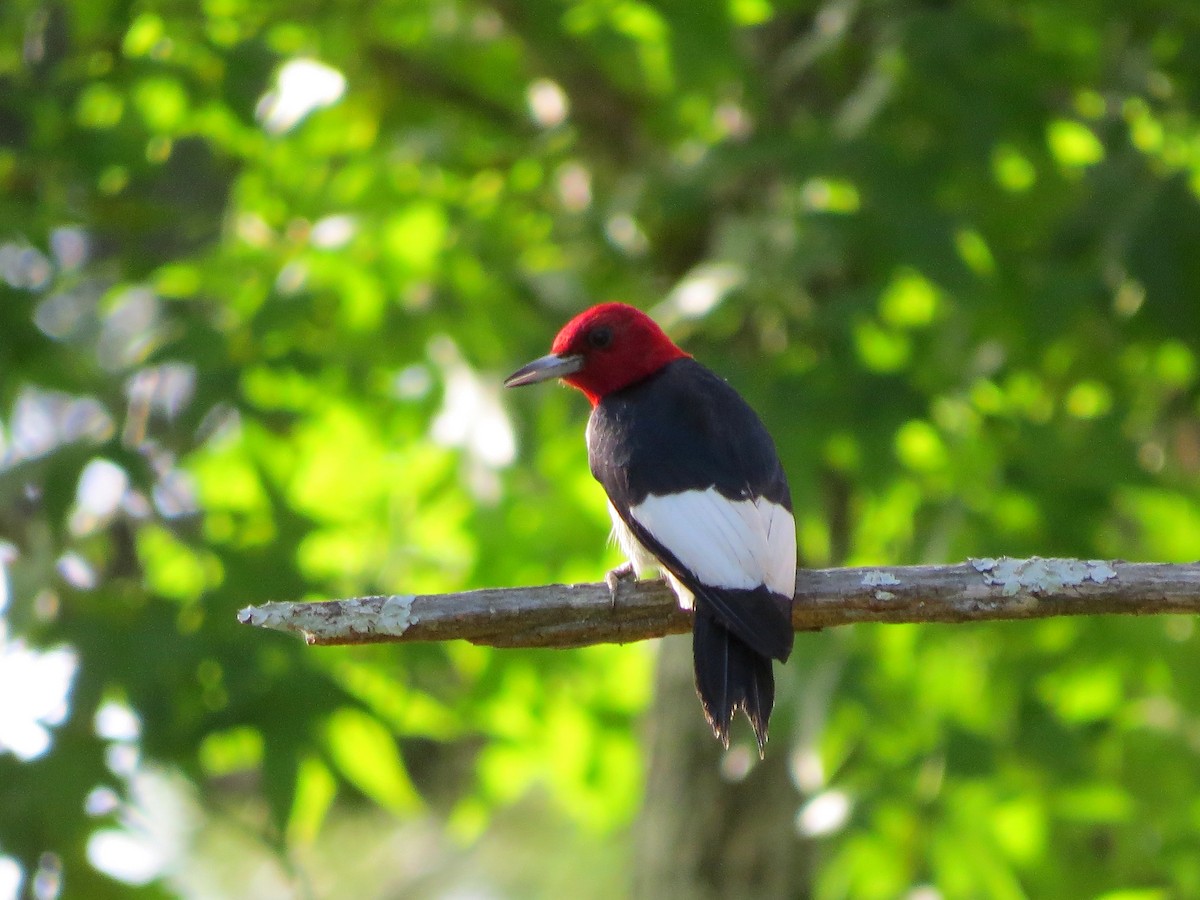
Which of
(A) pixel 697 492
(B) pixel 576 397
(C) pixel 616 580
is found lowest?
(B) pixel 576 397

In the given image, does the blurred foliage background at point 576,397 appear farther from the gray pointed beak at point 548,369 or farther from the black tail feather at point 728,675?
the black tail feather at point 728,675

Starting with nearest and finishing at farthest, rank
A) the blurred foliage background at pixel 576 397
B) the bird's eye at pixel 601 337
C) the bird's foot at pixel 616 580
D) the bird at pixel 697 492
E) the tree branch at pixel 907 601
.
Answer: the tree branch at pixel 907 601 → the bird's foot at pixel 616 580 → the bird at pixel 697 492 → the blurred foliage background at pixel 576 397 → the bird's eye at pixel 601 337

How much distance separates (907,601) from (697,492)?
78 centimetres

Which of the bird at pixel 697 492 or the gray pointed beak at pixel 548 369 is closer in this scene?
the bird at pixel 697 492

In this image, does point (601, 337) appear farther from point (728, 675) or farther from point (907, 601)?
point (907, 601)

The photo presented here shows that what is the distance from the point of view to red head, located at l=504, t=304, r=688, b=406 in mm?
3973

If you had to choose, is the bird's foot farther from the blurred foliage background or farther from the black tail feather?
the blurred foliage background

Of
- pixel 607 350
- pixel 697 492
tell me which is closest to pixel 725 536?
pixel 697 492

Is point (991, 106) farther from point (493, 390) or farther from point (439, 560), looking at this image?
point (439, 560)

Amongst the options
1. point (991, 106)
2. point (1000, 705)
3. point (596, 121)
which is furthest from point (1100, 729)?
point (596, 121)

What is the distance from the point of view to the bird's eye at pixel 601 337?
397 cm

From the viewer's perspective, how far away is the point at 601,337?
3.97 metres

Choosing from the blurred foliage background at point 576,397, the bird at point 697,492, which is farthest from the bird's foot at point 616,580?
the blurred foliage background at point 576,397

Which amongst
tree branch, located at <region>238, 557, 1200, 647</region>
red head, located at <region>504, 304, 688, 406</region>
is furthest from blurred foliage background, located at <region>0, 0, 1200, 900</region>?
tree branch, located at <region>238, 557, 1200, 647</region>
